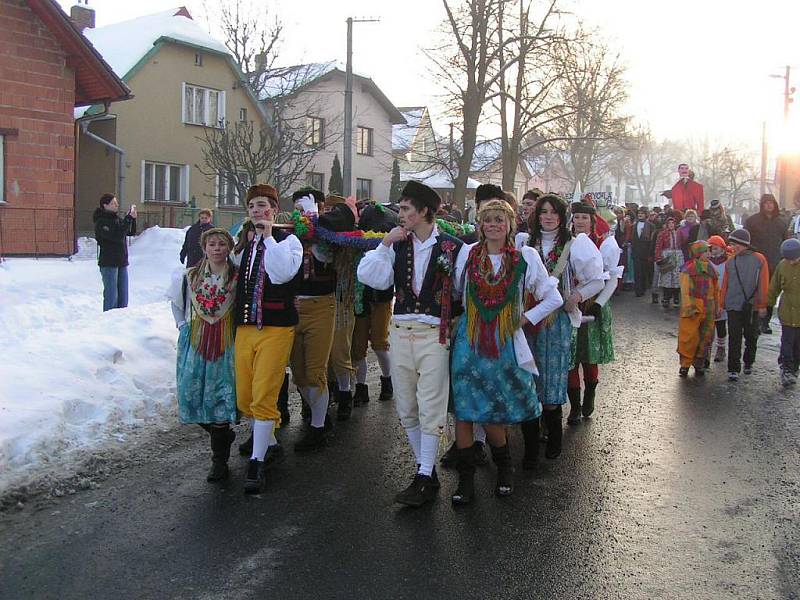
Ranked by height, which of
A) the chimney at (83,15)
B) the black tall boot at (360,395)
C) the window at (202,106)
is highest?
the chimney at (83,15)

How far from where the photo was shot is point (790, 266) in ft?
30.3

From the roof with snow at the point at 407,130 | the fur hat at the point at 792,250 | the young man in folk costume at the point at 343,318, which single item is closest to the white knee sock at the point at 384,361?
the young man in folk costume at the point at 343,318

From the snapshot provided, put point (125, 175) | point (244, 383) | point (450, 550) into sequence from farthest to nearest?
point (125, 175)
point (244, 383)
point (450, 550)

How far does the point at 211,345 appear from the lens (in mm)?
5430

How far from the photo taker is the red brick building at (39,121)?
678 inches

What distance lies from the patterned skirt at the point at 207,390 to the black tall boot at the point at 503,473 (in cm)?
178

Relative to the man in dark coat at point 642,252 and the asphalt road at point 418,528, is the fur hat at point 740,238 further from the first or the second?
the man in dark coat at point 642,252

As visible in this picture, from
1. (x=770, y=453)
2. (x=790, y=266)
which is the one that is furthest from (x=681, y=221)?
(x=770, y=453)

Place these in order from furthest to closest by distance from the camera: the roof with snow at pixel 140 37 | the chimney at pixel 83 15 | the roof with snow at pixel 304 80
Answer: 1. the roof with snow at pixel 304 80
2. the chimney at pixel 83 15
3. the roof with snow at pixel 140 37

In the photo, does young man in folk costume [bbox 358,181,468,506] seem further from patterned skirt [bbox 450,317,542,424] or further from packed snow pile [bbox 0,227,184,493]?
packed snow pile [bbox 0,227,184,493]

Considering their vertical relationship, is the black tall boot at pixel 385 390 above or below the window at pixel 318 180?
below

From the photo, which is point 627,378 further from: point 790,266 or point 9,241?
point 9,241

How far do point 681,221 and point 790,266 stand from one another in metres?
7.51

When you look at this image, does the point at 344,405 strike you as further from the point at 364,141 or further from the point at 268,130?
the point at 364,141
